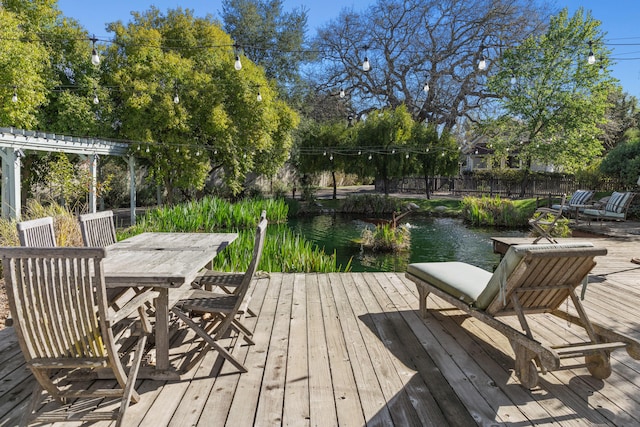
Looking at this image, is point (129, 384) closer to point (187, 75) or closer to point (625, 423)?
point (625, 423)

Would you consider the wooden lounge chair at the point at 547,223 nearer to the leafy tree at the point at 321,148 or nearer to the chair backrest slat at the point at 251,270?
the chair backrest slat at the point at 251,270

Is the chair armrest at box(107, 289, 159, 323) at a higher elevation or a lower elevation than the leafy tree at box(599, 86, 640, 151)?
lower

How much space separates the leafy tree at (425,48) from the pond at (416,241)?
10.8m

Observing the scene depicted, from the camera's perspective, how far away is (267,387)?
2.26 m

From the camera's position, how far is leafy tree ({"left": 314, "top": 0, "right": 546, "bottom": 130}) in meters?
22.1

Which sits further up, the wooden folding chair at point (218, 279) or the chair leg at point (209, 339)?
the wooden folding chair at point (218, 279)

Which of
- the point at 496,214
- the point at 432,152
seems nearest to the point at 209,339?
the point at 496,214

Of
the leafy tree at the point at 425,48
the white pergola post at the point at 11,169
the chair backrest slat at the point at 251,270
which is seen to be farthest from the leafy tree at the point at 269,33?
the chair backrest slat at the point at 251,270

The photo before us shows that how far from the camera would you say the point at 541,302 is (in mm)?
2541

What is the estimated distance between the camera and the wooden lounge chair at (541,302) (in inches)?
85.9

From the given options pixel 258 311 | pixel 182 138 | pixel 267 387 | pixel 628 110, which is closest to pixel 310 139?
pixel 182 138

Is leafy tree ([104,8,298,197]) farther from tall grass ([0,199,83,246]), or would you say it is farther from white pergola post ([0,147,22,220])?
tall grass ([0,199,83,246])

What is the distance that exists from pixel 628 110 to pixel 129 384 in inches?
1280

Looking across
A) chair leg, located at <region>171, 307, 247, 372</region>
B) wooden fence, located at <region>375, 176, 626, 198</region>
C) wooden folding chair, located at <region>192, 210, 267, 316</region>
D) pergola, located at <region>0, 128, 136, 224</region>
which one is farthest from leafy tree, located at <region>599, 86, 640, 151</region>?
chair leg, located at <region>171, 307, 247, 372</region>
